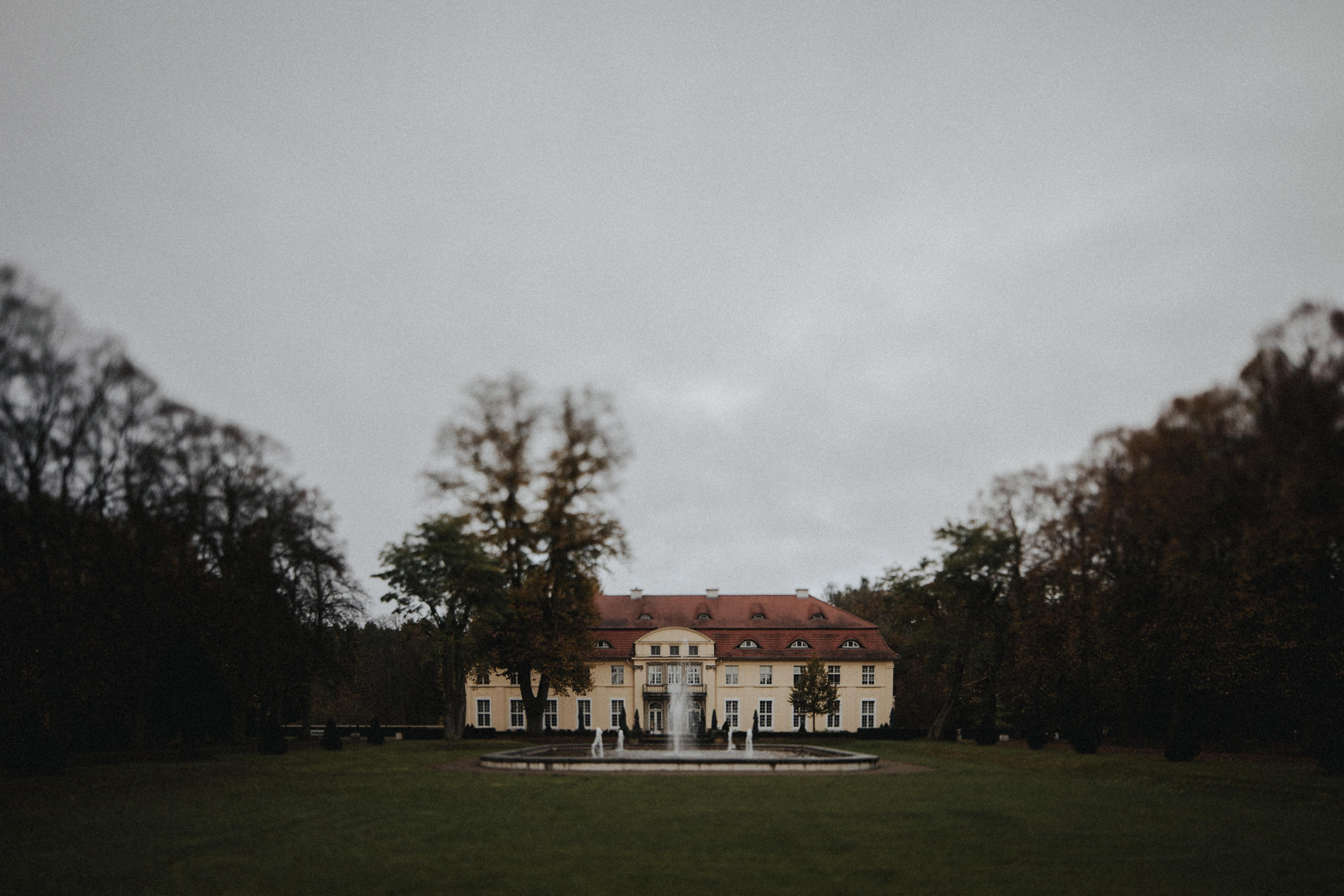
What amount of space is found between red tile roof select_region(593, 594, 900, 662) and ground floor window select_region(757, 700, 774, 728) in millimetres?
3169

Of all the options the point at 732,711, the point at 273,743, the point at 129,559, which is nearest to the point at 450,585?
the point at 273,743

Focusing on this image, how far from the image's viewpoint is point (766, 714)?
212ft

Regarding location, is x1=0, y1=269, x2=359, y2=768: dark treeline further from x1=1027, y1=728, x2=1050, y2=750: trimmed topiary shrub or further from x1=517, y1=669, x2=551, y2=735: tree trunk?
x1=1027, y1=728, x2=1050, y2=750: trimmed topiary shrub

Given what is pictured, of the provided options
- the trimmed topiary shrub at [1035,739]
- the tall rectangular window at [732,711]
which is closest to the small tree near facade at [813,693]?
the tall rectangular window at [732,711]

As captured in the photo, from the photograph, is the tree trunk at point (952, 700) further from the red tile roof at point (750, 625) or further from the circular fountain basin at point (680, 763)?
the circular fountain basin at point (680, 763)

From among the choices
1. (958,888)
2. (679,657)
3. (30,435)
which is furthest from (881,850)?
(679,657)

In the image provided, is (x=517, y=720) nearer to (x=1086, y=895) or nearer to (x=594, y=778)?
(x=594, y=778)

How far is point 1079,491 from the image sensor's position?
32.1 meters

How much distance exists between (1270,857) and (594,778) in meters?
15.9

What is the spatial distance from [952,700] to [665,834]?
39.2 meters

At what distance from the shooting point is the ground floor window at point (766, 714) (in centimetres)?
6431

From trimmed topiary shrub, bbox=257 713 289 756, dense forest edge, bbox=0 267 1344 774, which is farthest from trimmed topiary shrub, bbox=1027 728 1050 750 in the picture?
trimmed topiary shrub, bbox=257 713 289 756

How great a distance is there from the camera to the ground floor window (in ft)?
211

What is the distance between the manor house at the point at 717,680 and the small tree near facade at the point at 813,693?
251 inches
